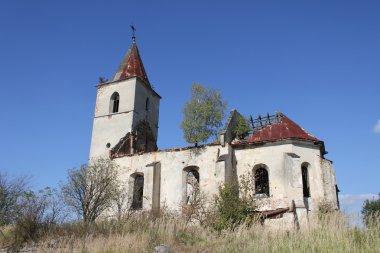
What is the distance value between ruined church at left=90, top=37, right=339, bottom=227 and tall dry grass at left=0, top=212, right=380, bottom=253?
8453 millimetres

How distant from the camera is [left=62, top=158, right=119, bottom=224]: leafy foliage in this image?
74.2 feet

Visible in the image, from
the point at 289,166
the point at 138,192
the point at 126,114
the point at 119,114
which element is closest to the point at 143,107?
the point at 126,114

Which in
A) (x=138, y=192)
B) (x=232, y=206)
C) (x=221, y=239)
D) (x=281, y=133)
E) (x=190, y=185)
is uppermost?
(x=281, y=133)

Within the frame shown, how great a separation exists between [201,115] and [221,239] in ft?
53.5

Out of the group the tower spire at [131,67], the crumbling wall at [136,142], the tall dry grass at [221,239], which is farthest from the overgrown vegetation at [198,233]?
the tower spire at [131,67]

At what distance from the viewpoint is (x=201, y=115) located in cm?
2647

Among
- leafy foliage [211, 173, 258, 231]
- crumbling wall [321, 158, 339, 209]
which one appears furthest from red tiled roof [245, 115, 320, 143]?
leafy foliage [211, 173, 258, 231]

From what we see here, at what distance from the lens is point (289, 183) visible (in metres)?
21.2

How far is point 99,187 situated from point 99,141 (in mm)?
6718

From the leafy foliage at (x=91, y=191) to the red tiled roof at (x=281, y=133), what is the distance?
32.4 feet

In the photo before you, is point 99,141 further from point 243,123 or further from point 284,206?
point 284,206

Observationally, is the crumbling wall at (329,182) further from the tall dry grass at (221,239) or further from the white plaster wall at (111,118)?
the white plaster wall at (111,118)

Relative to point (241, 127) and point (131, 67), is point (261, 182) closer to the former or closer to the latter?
point (241, 127)

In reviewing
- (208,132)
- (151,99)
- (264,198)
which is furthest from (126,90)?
(264,198)
